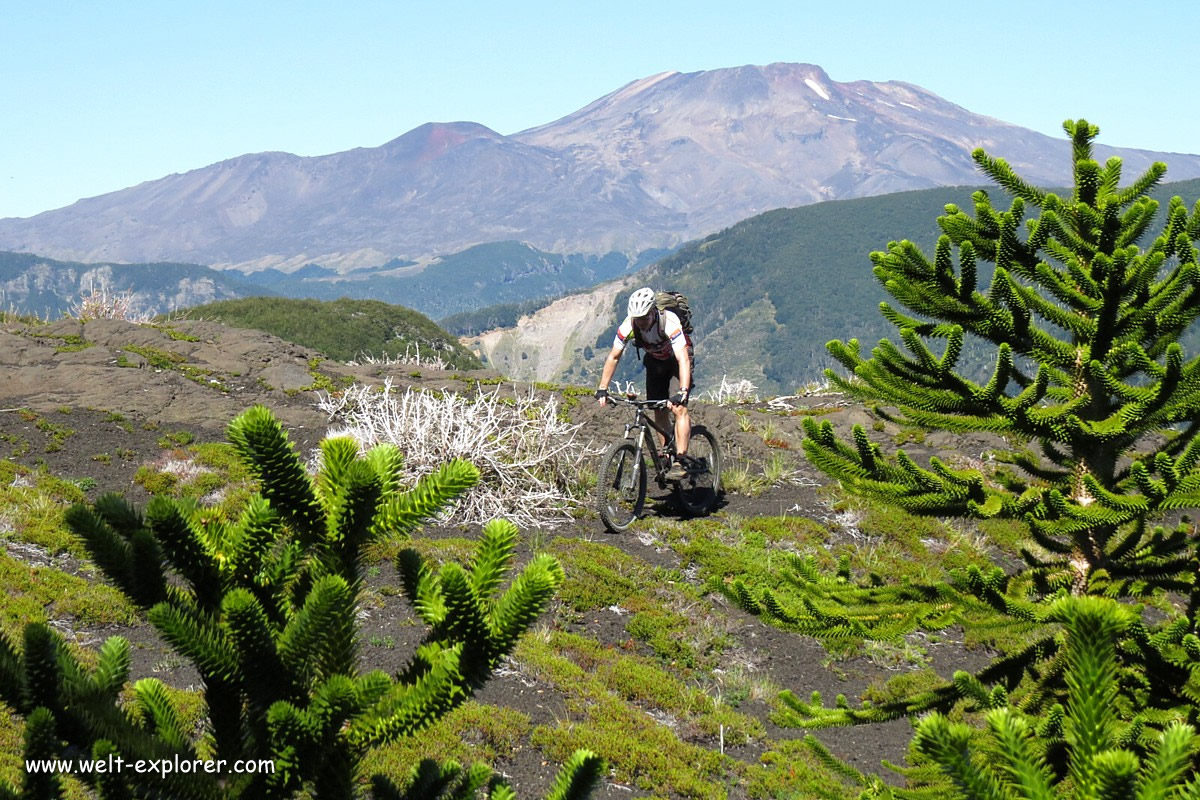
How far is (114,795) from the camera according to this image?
163cm

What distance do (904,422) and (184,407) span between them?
51.3 ft

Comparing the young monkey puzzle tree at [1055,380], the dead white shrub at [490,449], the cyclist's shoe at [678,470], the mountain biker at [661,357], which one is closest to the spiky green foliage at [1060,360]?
the young monkey puzzle tree at [1055,380]

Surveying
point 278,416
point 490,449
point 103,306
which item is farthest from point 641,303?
point 103,306

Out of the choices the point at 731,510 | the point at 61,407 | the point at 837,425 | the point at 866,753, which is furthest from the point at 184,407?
the point at 866,753

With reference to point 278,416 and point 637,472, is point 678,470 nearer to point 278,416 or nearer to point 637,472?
point 637,472

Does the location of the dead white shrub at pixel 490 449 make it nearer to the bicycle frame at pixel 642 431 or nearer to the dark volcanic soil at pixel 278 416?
the dark volcanic soil at pixel 278 416

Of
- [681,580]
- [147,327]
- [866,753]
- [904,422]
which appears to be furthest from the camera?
[147,327]

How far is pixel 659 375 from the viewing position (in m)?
11.8

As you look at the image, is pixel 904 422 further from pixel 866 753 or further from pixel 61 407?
pixel 61 407

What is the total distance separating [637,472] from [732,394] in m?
10.9

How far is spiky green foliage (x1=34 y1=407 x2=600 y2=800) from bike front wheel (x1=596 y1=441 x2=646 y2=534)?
29.8 ft

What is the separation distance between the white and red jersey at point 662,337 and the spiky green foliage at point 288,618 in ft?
28.8

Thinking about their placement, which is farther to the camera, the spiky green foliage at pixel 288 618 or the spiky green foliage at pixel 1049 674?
the spiky green foliage at pixel 1049 674

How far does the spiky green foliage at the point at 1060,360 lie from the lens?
364 cm
